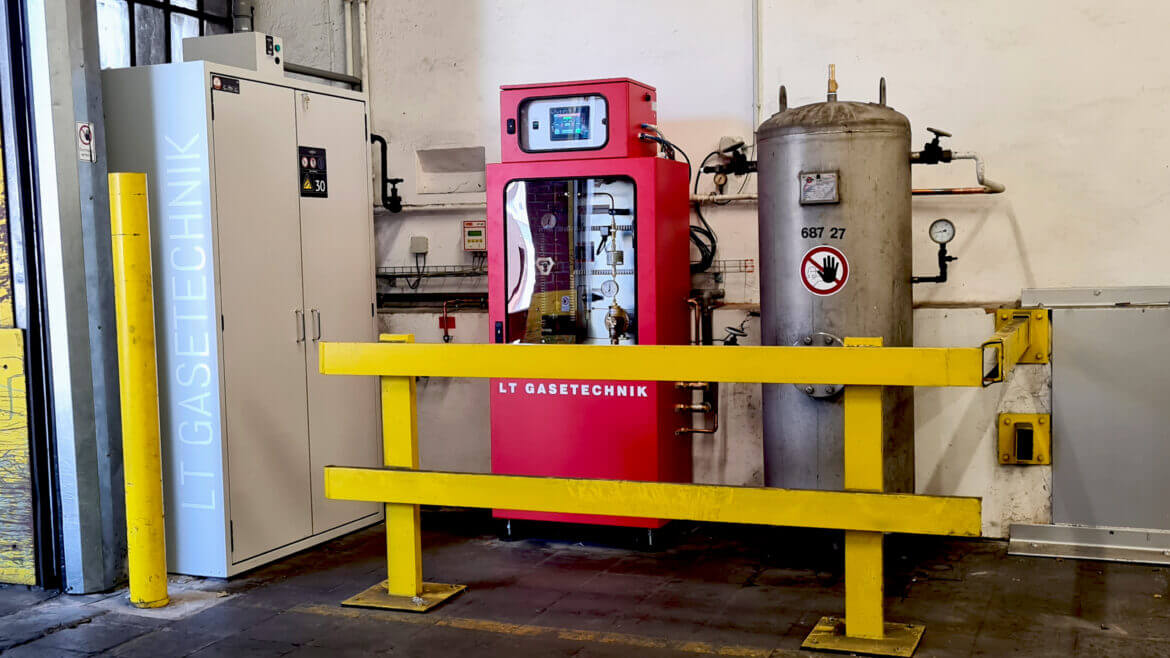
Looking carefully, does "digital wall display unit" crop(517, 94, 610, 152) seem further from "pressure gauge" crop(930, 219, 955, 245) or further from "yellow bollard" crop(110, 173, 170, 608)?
"yellow bollard" crop(110, 173, 170, 608)

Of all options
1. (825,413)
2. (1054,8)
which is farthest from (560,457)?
(1054,8)

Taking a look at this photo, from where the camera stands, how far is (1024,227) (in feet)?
15.7

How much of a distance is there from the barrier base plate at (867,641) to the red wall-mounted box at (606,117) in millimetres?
2202

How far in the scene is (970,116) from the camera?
15.8 feet

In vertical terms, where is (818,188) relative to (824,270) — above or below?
above

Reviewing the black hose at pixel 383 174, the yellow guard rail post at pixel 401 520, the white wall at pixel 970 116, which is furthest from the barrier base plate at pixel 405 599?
the black hose at pixel 383 174

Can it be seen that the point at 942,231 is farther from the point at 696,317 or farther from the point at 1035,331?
the point at 696,317

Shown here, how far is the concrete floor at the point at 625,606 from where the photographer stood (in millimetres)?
3639

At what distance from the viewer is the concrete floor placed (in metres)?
3.64

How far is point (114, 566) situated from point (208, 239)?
1.40 meters

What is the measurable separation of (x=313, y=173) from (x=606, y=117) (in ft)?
4.49

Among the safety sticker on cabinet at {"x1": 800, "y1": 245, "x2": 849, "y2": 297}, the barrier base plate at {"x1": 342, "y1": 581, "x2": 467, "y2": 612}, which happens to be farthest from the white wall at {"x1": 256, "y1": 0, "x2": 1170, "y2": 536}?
the barrier base plate at {"x1": 342, "y1": 581, "x2": 467, "y2": 612}

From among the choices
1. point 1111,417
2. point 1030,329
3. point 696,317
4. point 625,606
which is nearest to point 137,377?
point 625,606

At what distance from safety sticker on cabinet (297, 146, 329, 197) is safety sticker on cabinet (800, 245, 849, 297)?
2.22m
